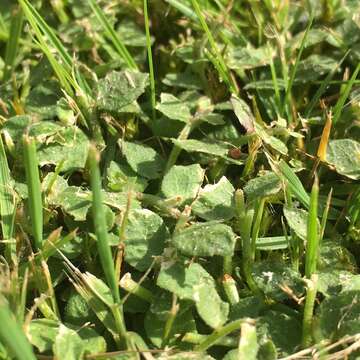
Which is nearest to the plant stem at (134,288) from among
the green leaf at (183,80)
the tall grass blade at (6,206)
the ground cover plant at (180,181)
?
the ground cover plant at (180,181)

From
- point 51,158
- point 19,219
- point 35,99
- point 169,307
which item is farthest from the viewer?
point 35,99

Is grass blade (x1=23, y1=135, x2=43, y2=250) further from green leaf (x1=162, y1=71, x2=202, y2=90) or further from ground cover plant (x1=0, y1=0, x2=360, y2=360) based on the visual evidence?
green leaf (x1=162, y1=71, x2=202, y2=90)

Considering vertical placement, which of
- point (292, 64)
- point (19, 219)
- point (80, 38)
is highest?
point (80, 38)

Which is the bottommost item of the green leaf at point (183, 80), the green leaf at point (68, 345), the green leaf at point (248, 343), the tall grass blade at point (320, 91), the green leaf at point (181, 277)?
the green leaf at point (248, 343)

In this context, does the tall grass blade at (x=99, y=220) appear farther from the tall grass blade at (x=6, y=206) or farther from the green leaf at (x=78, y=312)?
the tall grass blade at (x=6, y=206)

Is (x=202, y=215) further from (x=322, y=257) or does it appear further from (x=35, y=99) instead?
(x=35, y=99)

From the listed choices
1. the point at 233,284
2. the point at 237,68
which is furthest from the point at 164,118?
the point at 233,284

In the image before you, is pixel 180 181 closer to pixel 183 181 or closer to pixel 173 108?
pixel 183 181
